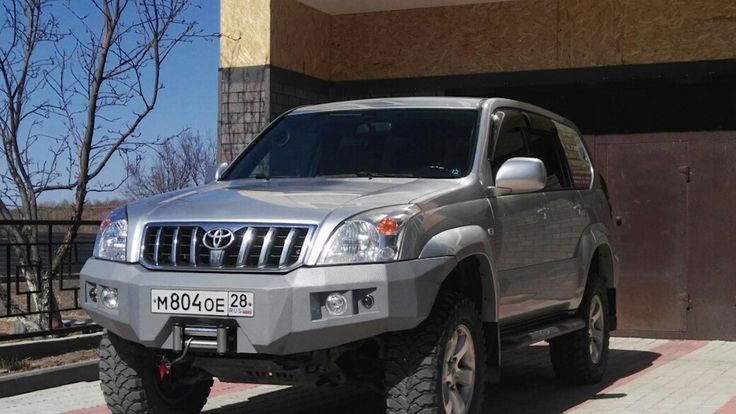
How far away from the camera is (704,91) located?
11.4 meters

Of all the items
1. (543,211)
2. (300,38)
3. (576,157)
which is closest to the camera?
(543,211)

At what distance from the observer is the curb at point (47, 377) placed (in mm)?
8070

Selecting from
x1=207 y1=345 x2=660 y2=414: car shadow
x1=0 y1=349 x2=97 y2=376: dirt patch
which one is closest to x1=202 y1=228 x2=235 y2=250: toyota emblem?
x1=207 y1=345 x2=660 y2=414: car shadow

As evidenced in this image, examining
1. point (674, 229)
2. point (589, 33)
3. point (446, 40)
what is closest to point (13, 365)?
point (446, 40)

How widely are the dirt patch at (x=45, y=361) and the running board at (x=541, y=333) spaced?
13.5 ft

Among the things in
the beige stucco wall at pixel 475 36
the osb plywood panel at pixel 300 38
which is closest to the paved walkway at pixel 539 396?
the beige stucco wall at pixel 475 36

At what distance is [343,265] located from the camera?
5316 millimetres

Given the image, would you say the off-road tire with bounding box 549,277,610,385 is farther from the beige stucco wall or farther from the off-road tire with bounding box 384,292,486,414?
the beige stucco wall

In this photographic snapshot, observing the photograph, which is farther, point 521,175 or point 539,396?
point 539,396

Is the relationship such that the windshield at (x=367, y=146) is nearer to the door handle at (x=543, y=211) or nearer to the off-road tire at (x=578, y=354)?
the door handle at (x=543, y=211)

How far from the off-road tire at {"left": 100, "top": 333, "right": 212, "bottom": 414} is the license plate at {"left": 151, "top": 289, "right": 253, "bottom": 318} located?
24.4 inches

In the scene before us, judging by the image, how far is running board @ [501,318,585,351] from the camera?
6773 millimetres

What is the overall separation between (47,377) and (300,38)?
5.37 m

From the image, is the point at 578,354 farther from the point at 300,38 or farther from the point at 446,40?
the point at 300,38
